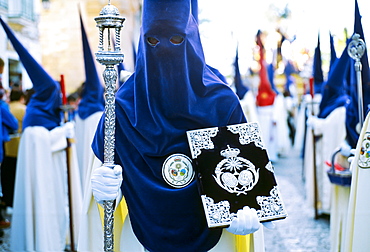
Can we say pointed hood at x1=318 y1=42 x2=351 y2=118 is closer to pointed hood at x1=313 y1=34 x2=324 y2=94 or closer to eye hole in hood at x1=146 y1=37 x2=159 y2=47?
pointed hood at x1=313 y1=34 x2=324 y2=94

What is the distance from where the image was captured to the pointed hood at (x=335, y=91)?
5.88m

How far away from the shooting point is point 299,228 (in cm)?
599

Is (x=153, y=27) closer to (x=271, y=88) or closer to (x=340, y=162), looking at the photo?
(x=340, y=162)

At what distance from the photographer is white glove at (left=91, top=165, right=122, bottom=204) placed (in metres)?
2.45

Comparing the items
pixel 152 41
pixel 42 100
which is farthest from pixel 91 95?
pixel 152 41

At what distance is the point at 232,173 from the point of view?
2502 millimetres

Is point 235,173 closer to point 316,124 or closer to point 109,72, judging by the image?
point 109,72

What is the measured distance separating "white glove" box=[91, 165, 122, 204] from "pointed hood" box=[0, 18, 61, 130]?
284cm

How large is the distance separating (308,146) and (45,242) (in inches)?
163

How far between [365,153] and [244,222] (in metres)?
1.27

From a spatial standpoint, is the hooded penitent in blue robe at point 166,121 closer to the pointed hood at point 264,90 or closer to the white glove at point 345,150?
the white glove at point 345,150

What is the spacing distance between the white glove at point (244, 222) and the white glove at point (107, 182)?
602 mm

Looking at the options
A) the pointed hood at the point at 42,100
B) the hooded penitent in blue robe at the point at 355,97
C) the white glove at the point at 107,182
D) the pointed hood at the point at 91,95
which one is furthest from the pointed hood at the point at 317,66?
the white glove at the point at 107,182

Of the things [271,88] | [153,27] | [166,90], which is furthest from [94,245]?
[271,88]
